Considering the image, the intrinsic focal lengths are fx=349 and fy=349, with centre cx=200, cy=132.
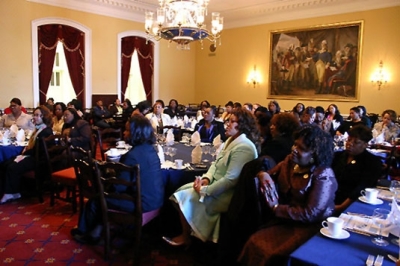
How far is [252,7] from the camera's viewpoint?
1109cm

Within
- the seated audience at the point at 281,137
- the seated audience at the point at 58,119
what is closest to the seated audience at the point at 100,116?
the seated audience at the point at 58,119

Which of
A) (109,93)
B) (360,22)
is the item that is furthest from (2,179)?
(360,22)

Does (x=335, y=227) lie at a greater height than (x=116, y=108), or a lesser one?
lesser

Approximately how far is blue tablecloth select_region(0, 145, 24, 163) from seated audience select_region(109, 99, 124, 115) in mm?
5347

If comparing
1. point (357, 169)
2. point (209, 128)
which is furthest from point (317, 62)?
point (357, 169)

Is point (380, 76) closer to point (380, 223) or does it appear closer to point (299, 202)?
point (299, 202)

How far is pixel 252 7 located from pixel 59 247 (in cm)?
963

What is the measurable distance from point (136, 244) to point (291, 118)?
6.20 ft

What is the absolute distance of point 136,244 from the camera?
3.12m

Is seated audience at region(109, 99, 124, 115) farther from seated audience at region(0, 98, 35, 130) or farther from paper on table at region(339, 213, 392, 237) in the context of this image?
paper on table at region(339, 213, 392, 237)

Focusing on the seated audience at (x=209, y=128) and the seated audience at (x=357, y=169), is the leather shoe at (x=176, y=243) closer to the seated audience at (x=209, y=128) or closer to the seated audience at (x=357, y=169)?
the seated audience at (x=357, y=169)

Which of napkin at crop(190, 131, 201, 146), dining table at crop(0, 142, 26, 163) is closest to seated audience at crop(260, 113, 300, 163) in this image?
napkin at crop(190, 131, 201, 146)

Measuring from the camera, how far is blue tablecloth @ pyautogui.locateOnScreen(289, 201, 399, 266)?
165cm

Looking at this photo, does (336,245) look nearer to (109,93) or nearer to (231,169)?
(231,169)
